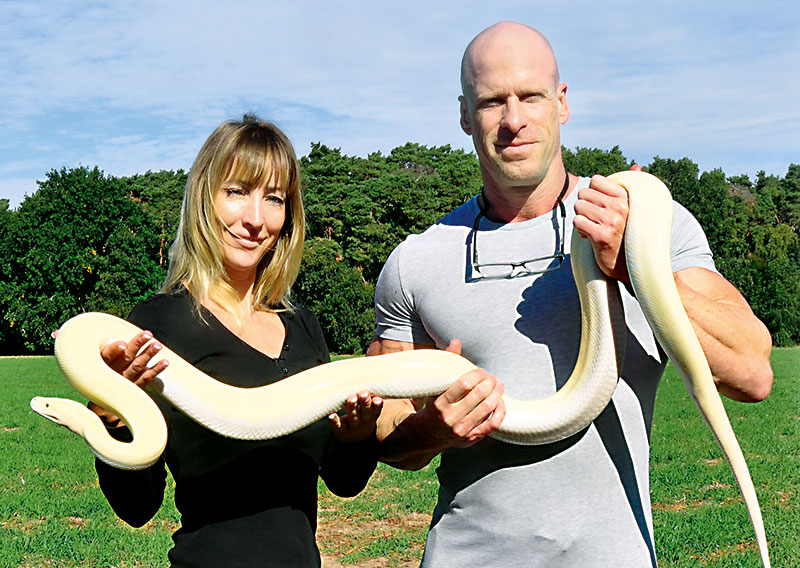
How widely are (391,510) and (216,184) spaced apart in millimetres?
8276

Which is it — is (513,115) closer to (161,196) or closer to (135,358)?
(135,358)

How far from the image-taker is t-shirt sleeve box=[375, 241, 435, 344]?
3.93 metres

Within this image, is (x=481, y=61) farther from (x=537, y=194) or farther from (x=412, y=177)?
(x=412, y=177)

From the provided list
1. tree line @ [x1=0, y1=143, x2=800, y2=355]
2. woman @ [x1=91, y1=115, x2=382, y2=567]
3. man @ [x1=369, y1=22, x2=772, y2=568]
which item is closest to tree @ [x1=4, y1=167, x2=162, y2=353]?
tree line @ [x1=0, y1=143, x2=800, y2=355]

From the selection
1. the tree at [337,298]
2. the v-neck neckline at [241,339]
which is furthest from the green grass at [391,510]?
the tree at [337,298]

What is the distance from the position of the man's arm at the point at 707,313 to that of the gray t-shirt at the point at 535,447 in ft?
0.82

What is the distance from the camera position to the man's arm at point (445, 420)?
339 centimetres

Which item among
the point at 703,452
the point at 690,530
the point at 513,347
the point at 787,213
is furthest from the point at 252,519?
the point at 787,213

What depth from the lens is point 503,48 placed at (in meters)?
3.65

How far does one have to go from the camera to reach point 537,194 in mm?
3740

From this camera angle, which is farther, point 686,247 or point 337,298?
point 337,298

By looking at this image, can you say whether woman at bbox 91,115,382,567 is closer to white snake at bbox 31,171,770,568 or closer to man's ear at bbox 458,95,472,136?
white snake at bbox 31,171,770,568

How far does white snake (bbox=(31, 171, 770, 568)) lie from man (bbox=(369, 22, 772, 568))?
9 cm

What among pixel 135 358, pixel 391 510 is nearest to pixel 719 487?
pixel 391 510
